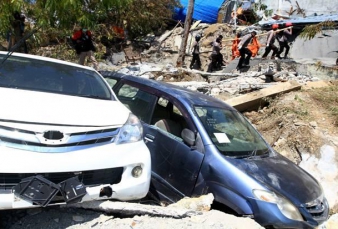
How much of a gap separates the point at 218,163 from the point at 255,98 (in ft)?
17.0

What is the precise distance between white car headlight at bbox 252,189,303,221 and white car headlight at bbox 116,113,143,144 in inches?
51.0

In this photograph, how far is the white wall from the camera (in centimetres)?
1822

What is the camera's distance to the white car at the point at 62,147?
2633 millimetres

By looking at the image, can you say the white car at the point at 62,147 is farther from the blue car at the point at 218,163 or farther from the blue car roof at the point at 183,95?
the blue car roof at the point at 183,95

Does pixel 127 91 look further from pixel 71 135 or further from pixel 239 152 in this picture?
pixel 71 135

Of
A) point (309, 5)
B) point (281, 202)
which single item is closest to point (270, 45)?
point (309, 5)

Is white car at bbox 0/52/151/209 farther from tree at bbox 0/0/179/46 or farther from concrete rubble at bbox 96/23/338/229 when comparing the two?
tree at bbox 0/0/179/46

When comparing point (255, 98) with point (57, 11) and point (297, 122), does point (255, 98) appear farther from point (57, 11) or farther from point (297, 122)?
point (57, 11)

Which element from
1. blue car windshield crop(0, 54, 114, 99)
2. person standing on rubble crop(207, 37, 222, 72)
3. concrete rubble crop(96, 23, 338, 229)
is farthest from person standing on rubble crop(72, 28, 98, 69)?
blue car windshield crop(0, 54, 114, 99)

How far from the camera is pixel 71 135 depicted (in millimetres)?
2873

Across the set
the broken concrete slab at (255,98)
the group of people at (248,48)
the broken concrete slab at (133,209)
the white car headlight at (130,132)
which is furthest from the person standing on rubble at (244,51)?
the broken concrete slab at (133,209)

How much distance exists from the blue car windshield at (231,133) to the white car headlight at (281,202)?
0.61 m

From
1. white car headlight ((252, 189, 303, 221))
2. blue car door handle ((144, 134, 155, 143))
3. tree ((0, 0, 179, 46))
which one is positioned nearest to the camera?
white car headlight ((252, 189, 303, 221))

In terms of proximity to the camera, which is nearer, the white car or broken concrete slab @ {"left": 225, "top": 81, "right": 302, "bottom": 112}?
the white car
